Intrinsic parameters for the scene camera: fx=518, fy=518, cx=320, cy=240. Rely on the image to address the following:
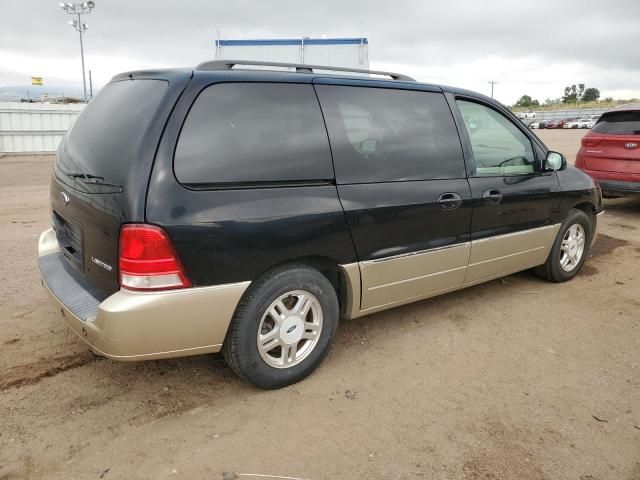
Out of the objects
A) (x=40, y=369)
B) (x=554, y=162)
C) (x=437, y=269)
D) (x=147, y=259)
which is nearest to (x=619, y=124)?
(x=554, y=162)

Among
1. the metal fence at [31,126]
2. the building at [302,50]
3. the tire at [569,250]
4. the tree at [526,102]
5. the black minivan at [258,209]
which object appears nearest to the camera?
the black minivan at [258,209]

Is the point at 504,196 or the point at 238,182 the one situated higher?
the point at 238,182

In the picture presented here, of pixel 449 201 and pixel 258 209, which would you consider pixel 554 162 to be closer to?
pixel 449 201

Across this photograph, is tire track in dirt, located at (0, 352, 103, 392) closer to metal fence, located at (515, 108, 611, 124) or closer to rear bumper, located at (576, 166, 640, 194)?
rear bumper, located at (576, 166, 640, 194)

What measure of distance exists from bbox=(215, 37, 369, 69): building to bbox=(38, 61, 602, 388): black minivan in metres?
4.53

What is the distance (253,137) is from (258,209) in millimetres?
399

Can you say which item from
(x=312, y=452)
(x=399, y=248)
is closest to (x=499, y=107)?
(x=399, y=248)

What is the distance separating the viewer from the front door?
12.8 ft

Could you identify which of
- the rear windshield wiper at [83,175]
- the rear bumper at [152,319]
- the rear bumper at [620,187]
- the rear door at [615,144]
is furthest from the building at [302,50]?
the rear bumper at [152,319]

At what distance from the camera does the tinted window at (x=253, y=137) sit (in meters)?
2.62

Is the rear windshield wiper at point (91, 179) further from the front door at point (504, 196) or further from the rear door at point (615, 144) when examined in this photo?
the rear door at point (615, 144)

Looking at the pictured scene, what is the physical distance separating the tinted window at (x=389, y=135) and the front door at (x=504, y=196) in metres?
0.27

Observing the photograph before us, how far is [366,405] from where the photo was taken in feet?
9.50

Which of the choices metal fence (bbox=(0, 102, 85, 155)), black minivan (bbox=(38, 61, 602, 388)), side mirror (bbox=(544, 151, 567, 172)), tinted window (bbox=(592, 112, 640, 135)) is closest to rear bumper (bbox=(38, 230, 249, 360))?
black minivan (bbox=(38, 61, 602, 388))
